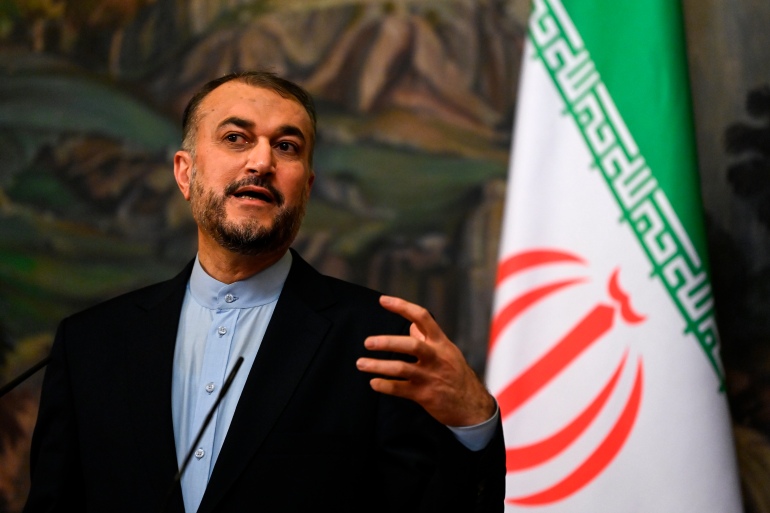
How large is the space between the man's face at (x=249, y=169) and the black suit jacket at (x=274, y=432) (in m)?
0.20

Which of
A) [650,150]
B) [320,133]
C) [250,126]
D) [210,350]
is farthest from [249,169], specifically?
[320,133]

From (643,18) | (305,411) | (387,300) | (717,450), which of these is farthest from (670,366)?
(387,300)

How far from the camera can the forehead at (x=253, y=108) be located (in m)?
2.43

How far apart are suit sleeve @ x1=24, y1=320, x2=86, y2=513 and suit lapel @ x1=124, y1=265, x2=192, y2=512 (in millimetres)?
191

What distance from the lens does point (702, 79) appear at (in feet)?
13.3

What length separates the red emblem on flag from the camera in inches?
134

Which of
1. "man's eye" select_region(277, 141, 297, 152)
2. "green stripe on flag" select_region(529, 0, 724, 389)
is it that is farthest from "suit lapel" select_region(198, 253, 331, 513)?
"green stripe on flag" select_region(529, 0, 724, 389)

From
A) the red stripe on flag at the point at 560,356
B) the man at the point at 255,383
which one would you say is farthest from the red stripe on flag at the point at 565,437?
the man at the point at 255,383

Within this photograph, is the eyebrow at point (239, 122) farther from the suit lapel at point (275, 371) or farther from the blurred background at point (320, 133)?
the blurred background at point (320, 133)

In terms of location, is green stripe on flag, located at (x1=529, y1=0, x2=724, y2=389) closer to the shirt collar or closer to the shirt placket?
the shirt collar

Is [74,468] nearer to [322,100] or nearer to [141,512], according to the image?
[141,512]

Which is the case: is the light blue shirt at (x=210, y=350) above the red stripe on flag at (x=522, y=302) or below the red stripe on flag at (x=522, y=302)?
below

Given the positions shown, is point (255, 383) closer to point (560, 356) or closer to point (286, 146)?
point (286, 146)

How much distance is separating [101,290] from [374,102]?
174 cm
